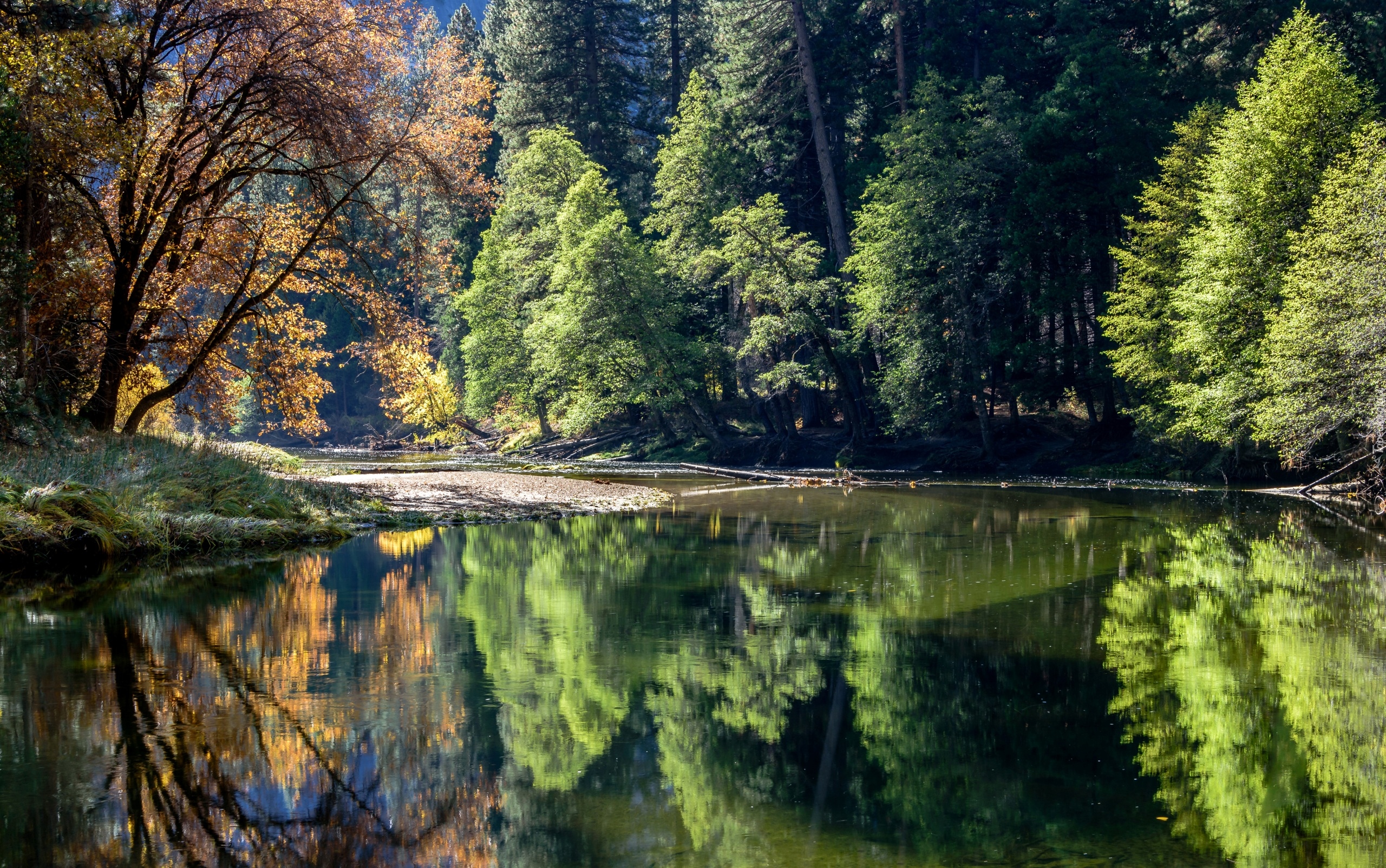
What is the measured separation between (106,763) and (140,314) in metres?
14.7

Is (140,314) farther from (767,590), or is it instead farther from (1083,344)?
(1083,344)

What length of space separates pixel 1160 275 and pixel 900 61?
16.2 m

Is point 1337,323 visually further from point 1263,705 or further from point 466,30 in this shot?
point 466,30

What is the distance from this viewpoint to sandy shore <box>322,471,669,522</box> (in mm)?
19453

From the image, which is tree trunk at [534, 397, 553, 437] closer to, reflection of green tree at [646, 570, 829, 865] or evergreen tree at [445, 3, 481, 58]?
evergreen tree at [445, 3, 481, 58]

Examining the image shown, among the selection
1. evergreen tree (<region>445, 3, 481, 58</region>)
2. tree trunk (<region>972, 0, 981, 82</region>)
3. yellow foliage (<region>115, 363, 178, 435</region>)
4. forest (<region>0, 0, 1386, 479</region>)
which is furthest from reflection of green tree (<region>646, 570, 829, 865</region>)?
evergreen tree (<region>445, 3, 481, 58</region>)

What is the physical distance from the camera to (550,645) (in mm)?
8062

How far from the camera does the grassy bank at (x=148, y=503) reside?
460 inches

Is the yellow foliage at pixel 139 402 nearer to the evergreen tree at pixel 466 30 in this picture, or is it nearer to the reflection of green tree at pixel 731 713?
the reflection of green tree at pixel 731 713

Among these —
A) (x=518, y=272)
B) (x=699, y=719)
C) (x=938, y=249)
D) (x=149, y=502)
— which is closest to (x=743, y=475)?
(x=938, y=249)

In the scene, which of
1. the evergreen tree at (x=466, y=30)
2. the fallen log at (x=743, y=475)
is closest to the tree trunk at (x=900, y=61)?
the fallen log at (x=743, y=475)

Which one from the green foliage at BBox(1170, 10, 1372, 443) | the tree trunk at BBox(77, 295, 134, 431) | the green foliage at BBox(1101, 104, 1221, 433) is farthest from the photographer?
the green foliage at BBox(1101, 104, 1221, 433)

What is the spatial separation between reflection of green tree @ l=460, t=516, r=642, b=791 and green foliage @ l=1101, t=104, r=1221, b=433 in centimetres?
2050

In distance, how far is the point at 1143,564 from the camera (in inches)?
494
